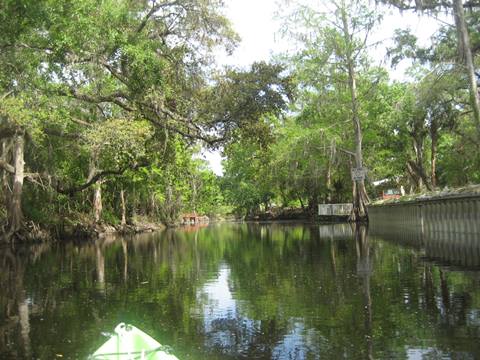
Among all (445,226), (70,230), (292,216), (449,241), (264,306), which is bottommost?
(264,306)

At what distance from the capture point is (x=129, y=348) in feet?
14.4

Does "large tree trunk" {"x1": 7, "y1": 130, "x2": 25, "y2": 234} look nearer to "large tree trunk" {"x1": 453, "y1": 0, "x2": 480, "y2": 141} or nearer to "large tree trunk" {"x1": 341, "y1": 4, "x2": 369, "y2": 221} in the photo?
"large tree trunk" {"x1": 341, "y1": 4, "x2": 369, "y2": 221}

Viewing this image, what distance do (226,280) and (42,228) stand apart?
2433 cm

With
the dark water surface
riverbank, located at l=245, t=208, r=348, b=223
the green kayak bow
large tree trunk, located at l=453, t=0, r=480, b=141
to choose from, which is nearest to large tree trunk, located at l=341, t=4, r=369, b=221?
riverbank, located at l=245, t=208, r=348, b=223

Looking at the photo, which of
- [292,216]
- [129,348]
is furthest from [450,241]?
[292,216]

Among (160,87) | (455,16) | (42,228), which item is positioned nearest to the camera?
(160,87)

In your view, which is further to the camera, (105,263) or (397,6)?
(397,6)

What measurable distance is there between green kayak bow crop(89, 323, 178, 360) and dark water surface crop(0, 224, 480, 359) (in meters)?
2.46

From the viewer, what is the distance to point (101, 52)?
17281 millimetres

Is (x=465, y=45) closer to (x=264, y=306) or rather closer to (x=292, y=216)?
(x=264, y=306)

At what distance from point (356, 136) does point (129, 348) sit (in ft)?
125

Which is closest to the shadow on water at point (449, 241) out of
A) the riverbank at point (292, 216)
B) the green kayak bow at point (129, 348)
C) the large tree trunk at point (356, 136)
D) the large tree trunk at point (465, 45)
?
the large tree trunk at point (465, 45)

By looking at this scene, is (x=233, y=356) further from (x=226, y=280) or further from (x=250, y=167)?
(x=250, y=167)

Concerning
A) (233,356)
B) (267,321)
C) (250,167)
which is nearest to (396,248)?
(267,321)
